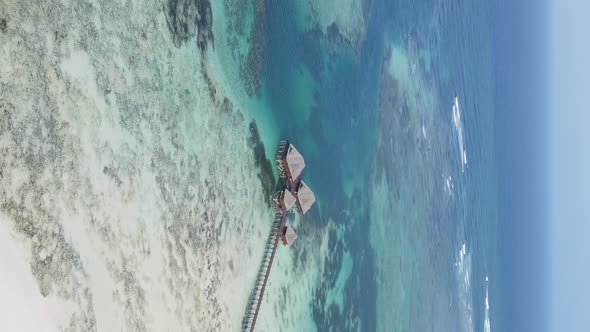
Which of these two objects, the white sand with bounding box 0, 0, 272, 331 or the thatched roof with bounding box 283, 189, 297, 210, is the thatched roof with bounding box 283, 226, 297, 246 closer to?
the thatched roof with bounding box 283, 189, 297, 210

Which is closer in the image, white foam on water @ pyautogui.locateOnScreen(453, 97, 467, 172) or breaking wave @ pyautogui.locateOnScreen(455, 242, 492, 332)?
breaking wave @ pyautogui.locateOnScreen(455, 242, 492, 332)

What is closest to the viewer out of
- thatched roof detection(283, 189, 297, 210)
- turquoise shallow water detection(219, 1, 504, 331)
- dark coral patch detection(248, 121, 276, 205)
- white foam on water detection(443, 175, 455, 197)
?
dark coral patch detection(248, 121, 276, 205)

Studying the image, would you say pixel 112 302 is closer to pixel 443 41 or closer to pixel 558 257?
pixel 443 41

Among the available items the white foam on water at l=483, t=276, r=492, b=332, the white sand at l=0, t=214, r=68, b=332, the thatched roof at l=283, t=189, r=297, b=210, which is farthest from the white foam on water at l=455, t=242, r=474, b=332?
the white sand at l=0, t=214, r=68, b=332

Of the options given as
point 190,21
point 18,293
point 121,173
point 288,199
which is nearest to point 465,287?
point 288,199

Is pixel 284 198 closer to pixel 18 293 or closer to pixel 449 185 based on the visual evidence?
pixel 18 293

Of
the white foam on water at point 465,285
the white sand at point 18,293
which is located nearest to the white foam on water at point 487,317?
the white foam on water at point 465,285
